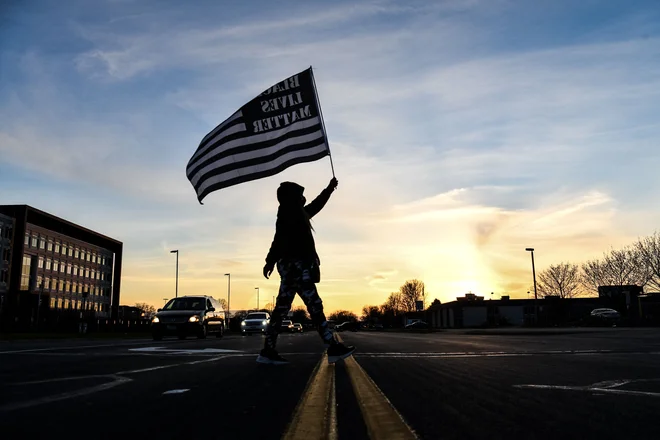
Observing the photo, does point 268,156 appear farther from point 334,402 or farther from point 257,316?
point 257,316

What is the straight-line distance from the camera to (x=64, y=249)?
343 feet

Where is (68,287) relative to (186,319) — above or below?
above

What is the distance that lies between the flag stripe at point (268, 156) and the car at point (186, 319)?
10684mm

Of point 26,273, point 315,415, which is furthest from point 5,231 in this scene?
point 315,415

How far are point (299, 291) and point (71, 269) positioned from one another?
11350 centimetres

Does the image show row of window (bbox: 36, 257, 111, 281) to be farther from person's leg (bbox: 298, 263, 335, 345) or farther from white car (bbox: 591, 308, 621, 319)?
person's leg (bbox: 298, 263, 335, 345)

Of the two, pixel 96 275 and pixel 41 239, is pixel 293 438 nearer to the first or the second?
pixel 41 239

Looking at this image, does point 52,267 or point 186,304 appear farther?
point 52,267

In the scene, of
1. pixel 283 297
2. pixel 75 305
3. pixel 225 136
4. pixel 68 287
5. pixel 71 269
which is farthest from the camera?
pixel 75 305

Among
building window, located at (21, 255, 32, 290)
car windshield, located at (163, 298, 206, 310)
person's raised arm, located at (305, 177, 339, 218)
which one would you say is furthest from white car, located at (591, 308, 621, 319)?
building window, located at (21, 255, 32, 290)

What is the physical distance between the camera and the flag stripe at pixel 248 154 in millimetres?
9703

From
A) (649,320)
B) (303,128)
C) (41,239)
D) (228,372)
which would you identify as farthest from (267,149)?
(41,239)

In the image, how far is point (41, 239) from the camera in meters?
96.0

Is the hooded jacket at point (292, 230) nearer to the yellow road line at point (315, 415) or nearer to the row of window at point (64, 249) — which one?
the yellow road line at point (315, 415)
